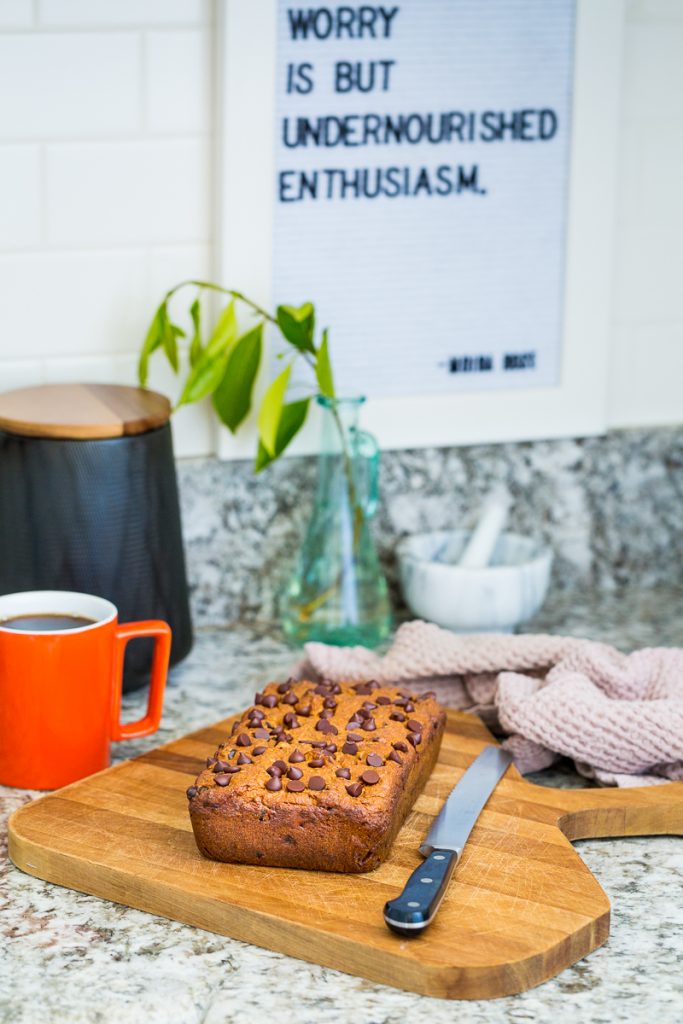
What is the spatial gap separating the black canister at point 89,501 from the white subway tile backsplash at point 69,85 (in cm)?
24

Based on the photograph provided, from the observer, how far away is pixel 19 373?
1.27 metres

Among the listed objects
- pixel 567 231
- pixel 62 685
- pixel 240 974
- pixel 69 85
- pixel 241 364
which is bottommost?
pixel 240 974

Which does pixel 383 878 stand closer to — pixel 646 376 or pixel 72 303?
pixel 72 303

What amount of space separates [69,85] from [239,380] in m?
0.29

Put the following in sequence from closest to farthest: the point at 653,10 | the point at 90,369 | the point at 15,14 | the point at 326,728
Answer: the point at 326,728 < the point at 15,14 < the point at 90,369 < the point at 653,10

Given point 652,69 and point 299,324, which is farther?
point 652,69

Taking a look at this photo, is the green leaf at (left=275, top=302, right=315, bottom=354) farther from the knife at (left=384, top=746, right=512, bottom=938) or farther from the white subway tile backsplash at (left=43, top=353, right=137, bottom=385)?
the knife at (left=384, top=746, right=512, bottom=938)

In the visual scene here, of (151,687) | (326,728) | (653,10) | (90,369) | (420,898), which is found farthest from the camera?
(653,10)

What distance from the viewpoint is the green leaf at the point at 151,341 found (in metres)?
1.21

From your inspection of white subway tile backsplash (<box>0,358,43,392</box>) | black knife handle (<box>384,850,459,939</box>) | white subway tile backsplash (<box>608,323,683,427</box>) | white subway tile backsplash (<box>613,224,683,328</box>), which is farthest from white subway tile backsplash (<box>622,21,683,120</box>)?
black knife handle (<box>384,850,459,939</box>)

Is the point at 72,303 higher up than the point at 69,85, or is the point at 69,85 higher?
the point at 69,85

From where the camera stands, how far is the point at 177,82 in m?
1.26

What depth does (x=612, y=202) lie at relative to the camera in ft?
4.67

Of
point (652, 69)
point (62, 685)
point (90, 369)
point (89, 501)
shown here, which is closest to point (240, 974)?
point (62, 685)
